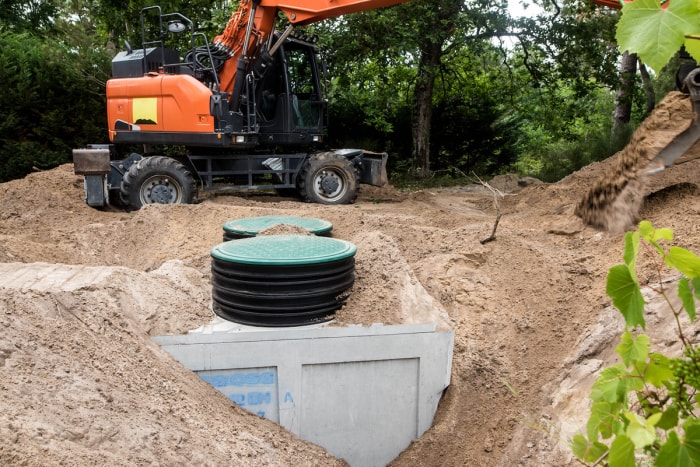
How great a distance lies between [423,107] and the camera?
14836mm

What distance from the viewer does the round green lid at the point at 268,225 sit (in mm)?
5965

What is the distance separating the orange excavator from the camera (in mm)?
9648

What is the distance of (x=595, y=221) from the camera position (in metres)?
6.28

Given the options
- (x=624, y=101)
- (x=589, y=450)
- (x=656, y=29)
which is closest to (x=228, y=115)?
(x=624, y=101)

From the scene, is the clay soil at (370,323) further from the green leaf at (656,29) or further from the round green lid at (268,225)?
the green leaf at (656,29)

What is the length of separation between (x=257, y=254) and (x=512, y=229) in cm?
327

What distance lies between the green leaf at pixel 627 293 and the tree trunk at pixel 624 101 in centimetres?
1187

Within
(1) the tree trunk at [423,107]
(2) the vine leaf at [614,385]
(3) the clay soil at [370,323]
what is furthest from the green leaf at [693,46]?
(1) the tree trunk at [423,107]

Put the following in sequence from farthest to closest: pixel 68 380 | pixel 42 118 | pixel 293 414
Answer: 1. pixel 42 118
2. pixel 293 414
3. pixel 68 380

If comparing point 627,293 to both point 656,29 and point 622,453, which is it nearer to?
point 622,453

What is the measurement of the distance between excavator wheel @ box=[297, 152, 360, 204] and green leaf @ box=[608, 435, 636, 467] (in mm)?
9243

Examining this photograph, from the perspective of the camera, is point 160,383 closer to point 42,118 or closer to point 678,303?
point 678,303

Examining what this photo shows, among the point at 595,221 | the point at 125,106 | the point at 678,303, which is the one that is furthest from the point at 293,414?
the point at 125,106

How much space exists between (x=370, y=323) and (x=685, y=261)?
322 cm
